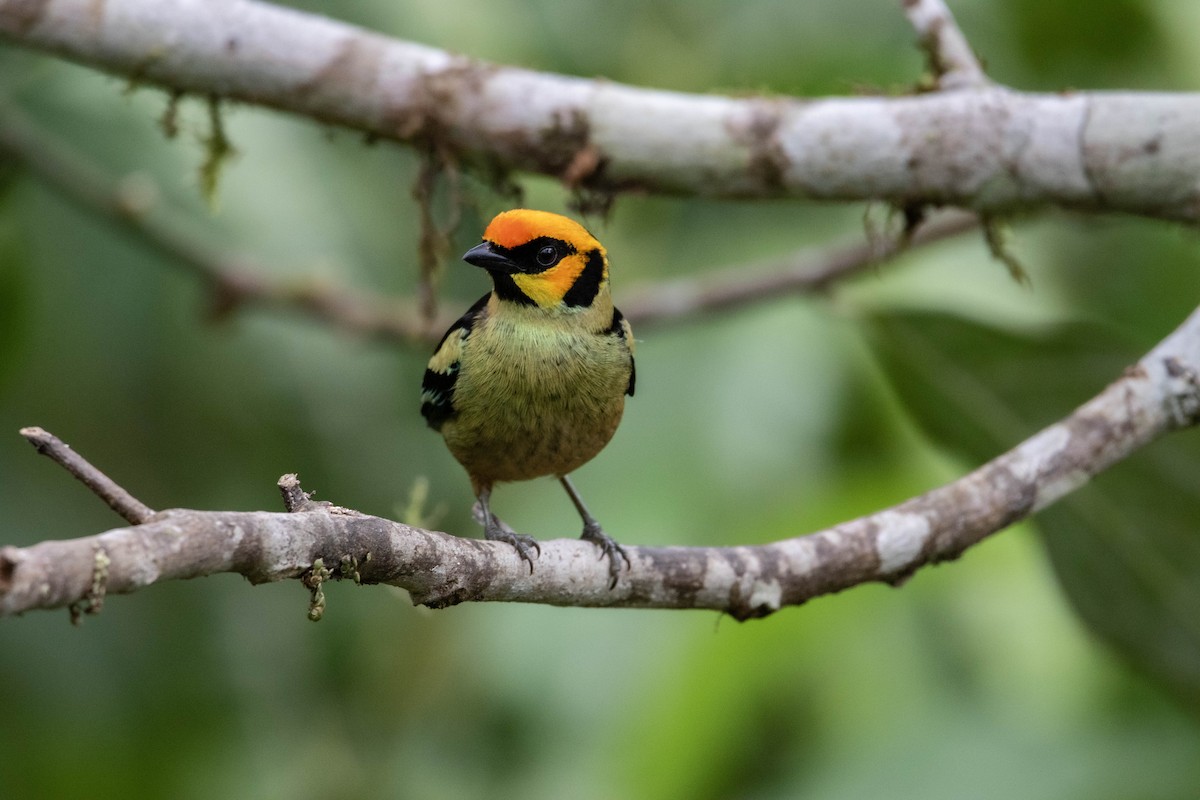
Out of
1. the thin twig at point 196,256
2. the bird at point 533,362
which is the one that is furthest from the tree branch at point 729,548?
the thin twig at point 196,256

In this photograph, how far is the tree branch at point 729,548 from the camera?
76.4 inches

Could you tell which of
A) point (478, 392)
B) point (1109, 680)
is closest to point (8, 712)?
point (478, 392)

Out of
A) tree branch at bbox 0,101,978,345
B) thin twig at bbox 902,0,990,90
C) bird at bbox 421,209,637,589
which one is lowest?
bird at bbox 421,209,637,589

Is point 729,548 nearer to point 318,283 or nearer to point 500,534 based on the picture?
point 500,534

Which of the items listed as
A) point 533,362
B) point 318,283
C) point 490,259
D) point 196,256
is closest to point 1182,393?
point 533,362

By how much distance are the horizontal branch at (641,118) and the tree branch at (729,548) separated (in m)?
0.55

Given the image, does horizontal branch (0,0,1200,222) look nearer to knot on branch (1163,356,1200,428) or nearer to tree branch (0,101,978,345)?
knot on branch (1163,356,1200,428)

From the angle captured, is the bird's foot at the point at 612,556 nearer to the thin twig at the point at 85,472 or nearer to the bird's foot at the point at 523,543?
the bird's foot at the point at 523,543

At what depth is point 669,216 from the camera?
5.71m

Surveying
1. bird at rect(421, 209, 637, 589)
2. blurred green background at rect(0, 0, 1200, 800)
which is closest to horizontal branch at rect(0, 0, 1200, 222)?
bird at rect(421, 209, 637, 589)

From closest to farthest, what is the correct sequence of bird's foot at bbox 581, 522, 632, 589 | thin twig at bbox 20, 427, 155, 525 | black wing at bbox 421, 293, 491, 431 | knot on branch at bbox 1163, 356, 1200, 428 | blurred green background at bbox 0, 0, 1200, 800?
thin twig at bbox 20, 427, 155, 525 < bird's foot at bbox 581, 522, 632, 589 < knot on branch at bbox 1163, 356, 1200, 428 < black wing at bbox 421, 293, 491, 431 < blurred green background at bbox 0, 0, 1200, 800

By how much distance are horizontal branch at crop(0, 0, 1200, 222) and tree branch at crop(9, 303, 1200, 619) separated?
549 mm

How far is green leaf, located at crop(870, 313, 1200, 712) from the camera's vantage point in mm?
3729

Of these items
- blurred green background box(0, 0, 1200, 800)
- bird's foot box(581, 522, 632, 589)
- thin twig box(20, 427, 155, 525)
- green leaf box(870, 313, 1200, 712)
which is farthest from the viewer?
blurred green background box(0, 0, 1200, 800)
